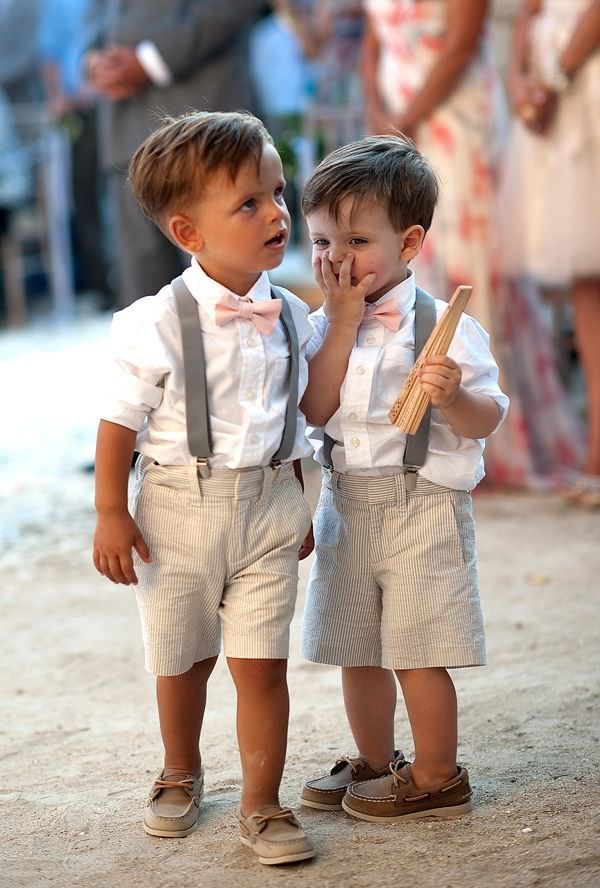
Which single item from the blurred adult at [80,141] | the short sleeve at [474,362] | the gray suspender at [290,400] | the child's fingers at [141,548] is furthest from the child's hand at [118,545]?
the blurred adult at [80,141]

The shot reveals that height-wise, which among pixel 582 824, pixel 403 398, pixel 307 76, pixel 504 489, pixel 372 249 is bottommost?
pixel 582 824

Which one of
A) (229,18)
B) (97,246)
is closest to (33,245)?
(97,246)

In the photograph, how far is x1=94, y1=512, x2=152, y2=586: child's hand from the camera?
6.25 ft

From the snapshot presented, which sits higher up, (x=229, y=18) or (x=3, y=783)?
(x=229, y=18)

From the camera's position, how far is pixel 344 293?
198cm

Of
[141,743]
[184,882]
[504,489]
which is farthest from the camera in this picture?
[504,489]

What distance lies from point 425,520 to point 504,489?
231 centimetres

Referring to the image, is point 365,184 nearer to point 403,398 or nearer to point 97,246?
point 403,398

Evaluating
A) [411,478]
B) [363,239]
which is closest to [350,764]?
[411,478]

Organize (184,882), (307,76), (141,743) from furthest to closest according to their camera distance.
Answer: (307,76) < (141,743) < (184,882)

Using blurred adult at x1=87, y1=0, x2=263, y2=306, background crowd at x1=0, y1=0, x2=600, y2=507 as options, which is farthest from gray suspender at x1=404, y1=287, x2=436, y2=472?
blurred adult at x1=87, y1=0, x2=263, y2=306

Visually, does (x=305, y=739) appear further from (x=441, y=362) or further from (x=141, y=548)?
(x=441, y=362)

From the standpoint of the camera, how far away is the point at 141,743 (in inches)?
95.6

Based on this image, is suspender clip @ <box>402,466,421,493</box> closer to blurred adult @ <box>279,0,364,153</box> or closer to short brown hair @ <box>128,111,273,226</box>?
short brown hair @ <box>128,111,273,226</box>
